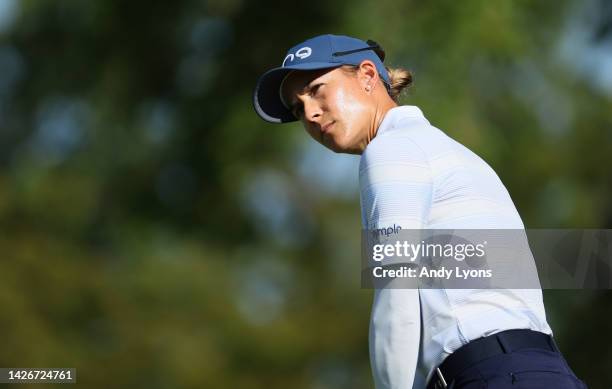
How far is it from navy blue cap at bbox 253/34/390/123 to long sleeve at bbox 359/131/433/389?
1.48 ft

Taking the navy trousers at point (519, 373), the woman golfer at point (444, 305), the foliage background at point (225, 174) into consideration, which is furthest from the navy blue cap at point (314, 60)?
the foliage background at point (225, 174)

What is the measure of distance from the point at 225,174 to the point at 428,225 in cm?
859

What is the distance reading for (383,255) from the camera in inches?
98.0

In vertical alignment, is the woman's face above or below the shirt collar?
above

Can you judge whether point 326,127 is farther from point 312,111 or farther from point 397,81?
point 397,81

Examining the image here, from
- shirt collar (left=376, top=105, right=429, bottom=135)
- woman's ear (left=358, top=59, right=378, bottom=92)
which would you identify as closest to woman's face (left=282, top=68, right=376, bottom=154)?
woman's ear (left=358, top=59, right=378, bottom=92)

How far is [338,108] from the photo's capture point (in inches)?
117

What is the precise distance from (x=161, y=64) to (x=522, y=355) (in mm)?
9911

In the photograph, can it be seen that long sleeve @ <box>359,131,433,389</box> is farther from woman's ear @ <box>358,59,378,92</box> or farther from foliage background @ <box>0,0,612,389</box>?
foliage background @ <box>0,0,612,389</box>

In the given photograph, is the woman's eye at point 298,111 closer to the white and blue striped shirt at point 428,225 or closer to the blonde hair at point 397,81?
the blonde hair at point 397,81

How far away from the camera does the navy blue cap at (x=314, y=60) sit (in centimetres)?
299

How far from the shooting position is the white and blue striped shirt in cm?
246

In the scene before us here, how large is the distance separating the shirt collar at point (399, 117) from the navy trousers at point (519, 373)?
24.4 inches

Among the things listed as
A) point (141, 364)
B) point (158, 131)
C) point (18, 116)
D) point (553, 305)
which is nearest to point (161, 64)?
point (158, 131)
